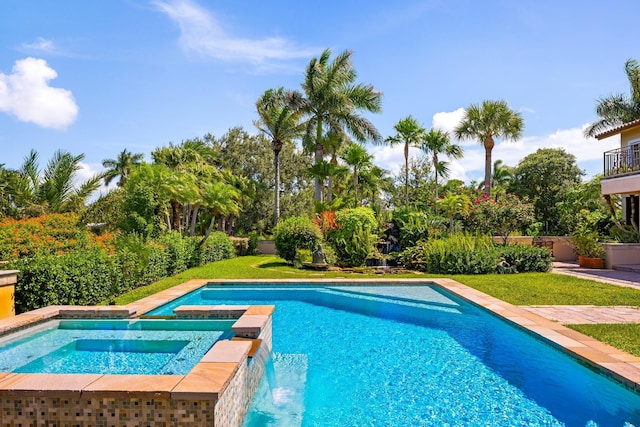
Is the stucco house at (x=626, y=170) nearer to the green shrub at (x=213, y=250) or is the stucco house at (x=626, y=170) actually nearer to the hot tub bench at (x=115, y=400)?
the green shrub at (x=213, y=250)

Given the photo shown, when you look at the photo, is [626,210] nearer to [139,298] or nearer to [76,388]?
[139,298]

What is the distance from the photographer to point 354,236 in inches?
A: 672

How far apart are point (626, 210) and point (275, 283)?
16862 mm

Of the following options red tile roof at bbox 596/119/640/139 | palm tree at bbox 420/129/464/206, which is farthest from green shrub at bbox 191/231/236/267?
red tile roof at bbox 596/119/640/139

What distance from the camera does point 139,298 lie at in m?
9.89

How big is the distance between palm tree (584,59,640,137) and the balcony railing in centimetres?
952

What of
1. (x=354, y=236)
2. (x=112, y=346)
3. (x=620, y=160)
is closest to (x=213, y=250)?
(x=354, y=236)

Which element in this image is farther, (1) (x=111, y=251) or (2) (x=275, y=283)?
(2) (x=275, y=283)

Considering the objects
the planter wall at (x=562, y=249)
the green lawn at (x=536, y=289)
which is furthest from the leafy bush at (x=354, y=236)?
the planter wall at (x=562, y=249)

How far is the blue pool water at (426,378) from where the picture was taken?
13.8ft

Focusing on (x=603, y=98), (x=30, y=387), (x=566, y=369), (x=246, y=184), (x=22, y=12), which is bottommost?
(x=566, y=369)

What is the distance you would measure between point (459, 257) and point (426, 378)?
1001 cm

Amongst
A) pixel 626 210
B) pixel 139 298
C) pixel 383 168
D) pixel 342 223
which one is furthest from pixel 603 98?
pixel 139 298

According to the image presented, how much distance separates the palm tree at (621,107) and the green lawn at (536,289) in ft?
58.4
